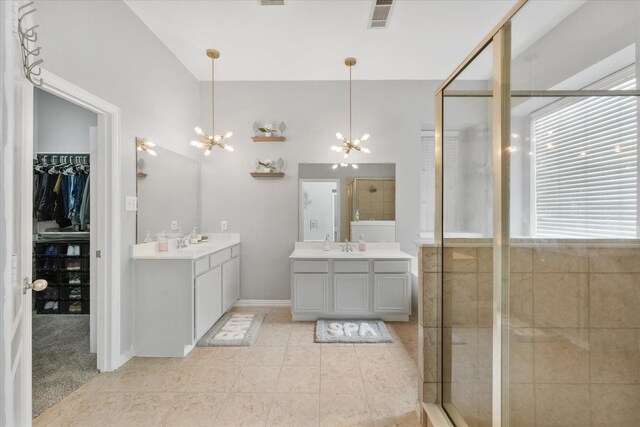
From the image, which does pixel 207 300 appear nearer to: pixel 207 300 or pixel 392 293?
pixel 207 300

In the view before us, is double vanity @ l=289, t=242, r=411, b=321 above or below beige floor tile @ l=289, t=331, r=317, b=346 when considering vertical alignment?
above

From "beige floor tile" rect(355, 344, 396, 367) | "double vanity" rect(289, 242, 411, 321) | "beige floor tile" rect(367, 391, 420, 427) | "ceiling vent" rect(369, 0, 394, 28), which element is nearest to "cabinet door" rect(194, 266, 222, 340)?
"double vanity" rect(289, 242, 411, 321)

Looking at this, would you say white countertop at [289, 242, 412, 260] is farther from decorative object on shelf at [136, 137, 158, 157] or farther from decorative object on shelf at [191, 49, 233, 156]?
decorative object on shelf at [136, 137, 158, 157]

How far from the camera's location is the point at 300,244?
3.85m

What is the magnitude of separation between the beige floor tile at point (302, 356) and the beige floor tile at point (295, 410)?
41 centimetres

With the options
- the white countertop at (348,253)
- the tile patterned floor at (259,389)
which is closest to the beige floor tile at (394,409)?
the tile patterned floor at (259,389)

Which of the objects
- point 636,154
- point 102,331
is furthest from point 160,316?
point 636,154

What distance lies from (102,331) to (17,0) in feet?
7.39

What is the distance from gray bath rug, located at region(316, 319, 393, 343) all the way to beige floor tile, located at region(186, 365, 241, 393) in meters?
0.87

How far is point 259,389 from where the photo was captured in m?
2.11

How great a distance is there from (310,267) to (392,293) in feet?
3.13

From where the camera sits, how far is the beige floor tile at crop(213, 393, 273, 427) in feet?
5.86

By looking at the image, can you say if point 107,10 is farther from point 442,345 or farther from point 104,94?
point 442,345

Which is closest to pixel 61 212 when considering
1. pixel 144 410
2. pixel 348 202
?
pixel 144 410
